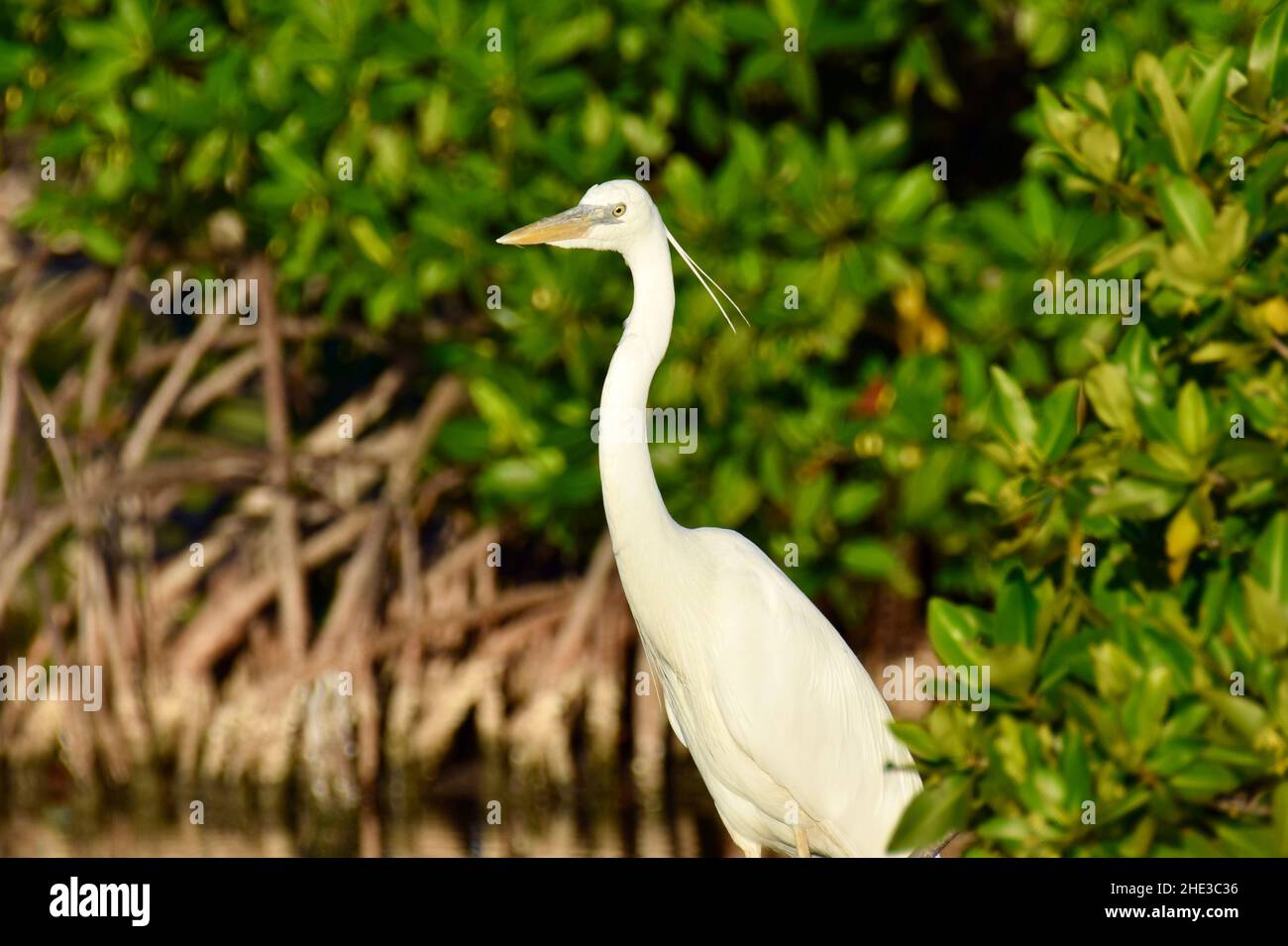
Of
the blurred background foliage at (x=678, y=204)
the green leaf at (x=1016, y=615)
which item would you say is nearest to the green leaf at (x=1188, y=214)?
the green leaf at (x=1016, y=615)

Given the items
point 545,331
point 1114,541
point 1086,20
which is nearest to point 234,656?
point 545,331

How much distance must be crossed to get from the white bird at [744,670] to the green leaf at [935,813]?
1740 mm

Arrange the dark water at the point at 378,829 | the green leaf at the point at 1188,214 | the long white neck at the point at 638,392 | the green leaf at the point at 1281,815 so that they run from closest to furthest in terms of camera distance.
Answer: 1. the green leaf at the point at 1281,815
2. the green leaf at the point at 1188,214
3. the long white neck at the point at 638,392
4. the dark water at the point at 378,829

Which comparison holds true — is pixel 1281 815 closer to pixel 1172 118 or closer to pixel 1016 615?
pixel 1016 615

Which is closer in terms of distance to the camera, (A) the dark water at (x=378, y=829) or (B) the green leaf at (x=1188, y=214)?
(B) the green leaf at (x=1188, y=214)

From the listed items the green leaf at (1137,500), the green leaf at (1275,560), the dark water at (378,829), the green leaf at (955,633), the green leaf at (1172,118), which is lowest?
the dark water at (378,829)

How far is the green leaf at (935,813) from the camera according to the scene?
105 inches

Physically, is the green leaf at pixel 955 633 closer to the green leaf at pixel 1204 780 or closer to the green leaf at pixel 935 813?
the green leaf at pixel 935 813

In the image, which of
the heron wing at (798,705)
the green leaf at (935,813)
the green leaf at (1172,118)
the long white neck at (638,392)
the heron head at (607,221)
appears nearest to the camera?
the green leaf at (935,813)

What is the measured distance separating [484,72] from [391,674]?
2575 millimetres

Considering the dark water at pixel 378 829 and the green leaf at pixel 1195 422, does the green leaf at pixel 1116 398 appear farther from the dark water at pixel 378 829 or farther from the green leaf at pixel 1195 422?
the dark water at pixel 378 829

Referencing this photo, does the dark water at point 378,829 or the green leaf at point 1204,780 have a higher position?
the green leaf at point 1204,780

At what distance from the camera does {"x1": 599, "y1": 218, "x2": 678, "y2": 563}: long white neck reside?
429 centimetres

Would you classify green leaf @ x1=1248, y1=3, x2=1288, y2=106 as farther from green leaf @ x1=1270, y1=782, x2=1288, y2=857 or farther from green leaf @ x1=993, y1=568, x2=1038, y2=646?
green leaf @ x1=1270, y1=782, x2=1288, y2=857
